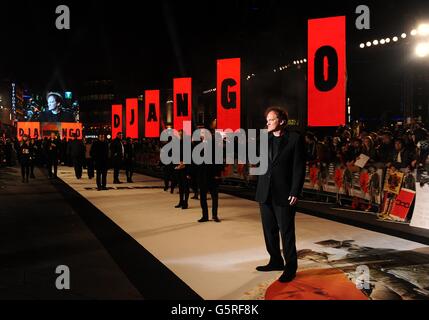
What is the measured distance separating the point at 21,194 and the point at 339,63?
1076 cm

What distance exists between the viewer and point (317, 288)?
568 cm

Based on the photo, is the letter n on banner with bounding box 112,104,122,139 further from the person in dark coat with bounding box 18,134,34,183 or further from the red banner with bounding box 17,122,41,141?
the red banner with bounding box 17,122,41,141

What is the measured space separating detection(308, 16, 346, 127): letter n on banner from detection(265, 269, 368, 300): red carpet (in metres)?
6.09

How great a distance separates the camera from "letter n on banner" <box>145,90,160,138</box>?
2411cm

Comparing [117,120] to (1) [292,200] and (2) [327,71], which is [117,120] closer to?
(2) [327,71]

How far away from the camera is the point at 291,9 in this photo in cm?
2456

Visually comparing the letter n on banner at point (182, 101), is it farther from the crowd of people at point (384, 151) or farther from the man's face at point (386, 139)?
the man's face at point (386, 139)

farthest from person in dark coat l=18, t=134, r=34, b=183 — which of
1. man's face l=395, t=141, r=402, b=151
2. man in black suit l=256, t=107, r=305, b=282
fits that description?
man in black suit l=256, t=107, r=305, b=282

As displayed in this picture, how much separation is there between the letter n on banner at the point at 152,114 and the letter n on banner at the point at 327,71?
42.0 ft

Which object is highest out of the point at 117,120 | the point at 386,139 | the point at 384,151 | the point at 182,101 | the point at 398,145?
the point at 182,101

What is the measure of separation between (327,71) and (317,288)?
24.0 ft

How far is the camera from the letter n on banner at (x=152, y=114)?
79.1ft

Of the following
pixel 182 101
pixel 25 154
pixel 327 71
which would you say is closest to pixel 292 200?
pixel 327 71
